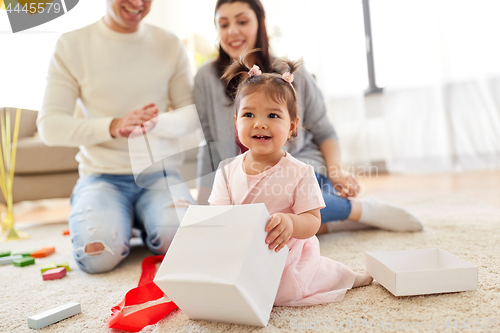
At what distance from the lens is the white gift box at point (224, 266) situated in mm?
569

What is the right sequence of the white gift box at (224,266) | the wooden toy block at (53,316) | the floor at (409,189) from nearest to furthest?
the white gift box at (224,266) < the wooden toy block at (53,316) < the floor at (409,189)

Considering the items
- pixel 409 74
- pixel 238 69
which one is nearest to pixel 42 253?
pixel 238 69

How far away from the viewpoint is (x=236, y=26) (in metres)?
1.09

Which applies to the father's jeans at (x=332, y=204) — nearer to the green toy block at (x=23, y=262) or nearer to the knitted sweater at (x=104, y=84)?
the knitted sweater at (x=104, y=84)

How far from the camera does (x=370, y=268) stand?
0.79 m

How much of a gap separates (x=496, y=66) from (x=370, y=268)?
88.3 inches

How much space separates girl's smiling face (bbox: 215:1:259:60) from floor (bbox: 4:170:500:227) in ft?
3.01

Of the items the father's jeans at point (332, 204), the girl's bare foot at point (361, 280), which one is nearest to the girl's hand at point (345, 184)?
the father's jeans at point (332, 204)

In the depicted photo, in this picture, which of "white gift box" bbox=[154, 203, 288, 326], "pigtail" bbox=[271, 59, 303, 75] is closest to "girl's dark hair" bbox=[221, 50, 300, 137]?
"pigtail" bbox=[271, 59, 303, 75]

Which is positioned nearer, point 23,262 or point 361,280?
point 361,280

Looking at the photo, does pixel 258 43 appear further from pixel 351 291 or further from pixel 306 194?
pixel 351 291

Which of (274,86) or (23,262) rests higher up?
(274,86)

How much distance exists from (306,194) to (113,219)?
58 centimetres

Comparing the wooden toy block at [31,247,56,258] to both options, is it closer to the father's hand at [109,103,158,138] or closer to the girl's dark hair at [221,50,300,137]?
the father's hand at [109,103,158,138]
